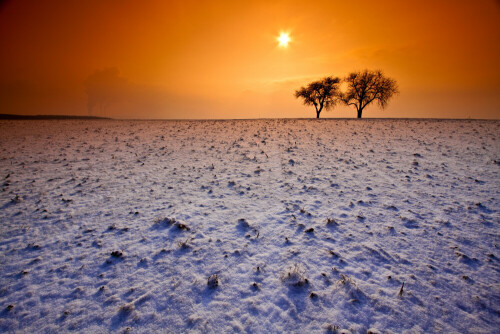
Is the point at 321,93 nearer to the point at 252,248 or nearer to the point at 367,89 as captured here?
the point at 367,89

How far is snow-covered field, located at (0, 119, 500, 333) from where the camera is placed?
11.3ft

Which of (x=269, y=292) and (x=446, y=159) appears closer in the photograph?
(x=269, y=292)

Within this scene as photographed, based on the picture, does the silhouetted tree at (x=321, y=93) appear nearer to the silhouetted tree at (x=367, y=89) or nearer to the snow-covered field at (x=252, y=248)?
the silhouetted tree at (x=367, y=89)

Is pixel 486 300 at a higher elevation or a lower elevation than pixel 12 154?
lower

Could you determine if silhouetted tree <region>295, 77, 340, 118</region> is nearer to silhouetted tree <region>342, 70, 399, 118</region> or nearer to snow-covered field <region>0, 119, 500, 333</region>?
silhouetted tree <region>342, 70, 399, 118</region>

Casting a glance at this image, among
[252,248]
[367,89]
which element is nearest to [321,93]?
[367,89]

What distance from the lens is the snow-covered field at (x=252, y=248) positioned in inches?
136

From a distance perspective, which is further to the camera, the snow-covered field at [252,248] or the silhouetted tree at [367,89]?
the silhouetted tree at [367,89]

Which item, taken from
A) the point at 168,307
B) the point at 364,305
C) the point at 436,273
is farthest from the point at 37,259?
the point at 436,273

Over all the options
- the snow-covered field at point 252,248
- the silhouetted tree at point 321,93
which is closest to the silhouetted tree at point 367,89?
the silhouetted tree at point 321,93

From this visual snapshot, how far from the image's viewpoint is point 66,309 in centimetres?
353

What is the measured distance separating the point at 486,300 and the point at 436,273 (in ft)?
2.27

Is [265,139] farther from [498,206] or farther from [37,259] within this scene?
[37,259]

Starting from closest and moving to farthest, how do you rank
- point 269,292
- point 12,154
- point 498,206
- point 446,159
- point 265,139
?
point 269,292 → point 498,206 → point 446,159 → point 12,154 → point 265,139
